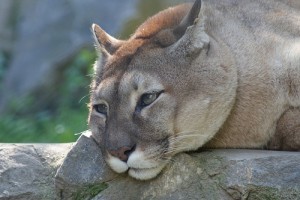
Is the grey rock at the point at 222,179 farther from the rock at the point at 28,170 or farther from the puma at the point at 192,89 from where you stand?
the rock at the point at 28,170

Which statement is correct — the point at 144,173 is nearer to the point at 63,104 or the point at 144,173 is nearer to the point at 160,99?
the point at 160,99

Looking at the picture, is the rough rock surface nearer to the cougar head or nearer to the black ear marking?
the cougar head

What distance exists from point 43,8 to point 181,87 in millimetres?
8072

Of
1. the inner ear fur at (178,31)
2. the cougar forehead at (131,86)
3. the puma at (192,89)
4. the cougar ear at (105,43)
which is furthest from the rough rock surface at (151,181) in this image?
the inner ear fur at (178,31)

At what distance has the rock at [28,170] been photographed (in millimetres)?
5711

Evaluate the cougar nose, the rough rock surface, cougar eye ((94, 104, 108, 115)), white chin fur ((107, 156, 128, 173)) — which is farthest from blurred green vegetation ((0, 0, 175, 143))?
the cougar nose

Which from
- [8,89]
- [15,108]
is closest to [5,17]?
[8,89]

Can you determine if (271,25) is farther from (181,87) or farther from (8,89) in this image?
(8,89)

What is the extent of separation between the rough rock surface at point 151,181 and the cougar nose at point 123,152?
248 mm

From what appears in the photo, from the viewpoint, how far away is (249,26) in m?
6.22

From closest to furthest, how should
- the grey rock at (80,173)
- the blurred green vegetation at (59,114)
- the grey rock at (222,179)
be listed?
1. the grey rock at (222,179)
2. the grey rock at (80,173)
3. the blurred green vegetation at (59,114)

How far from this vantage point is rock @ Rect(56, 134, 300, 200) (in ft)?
16.8

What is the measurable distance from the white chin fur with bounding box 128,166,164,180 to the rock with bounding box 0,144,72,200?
27.4 inches

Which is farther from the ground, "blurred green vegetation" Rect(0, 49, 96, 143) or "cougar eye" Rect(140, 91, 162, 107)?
"cougar eye" Rect(140, 91, 162, 107)
